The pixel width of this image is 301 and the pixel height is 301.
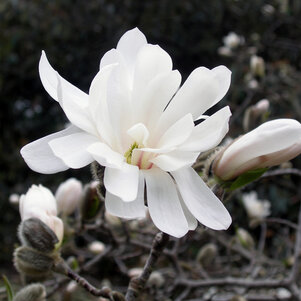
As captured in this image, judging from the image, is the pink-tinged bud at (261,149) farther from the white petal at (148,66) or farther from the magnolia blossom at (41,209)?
the magnolia blossom at (41,209)

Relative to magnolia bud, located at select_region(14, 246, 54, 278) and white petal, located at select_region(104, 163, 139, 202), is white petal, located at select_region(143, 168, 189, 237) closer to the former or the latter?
white petal, located at select_region(104, 163, 139, 202)

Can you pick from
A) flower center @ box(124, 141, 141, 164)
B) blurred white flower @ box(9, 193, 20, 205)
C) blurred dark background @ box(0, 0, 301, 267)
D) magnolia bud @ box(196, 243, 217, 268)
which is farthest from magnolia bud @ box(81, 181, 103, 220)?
blurred dark background @ box(0, 0, 301, 267)

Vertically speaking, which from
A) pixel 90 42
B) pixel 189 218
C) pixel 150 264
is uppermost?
Answer: pixel 189 218

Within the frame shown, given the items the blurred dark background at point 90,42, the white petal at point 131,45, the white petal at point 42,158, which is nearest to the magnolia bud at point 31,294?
the white petal at point 42,158

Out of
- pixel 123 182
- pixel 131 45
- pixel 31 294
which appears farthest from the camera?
pixel 31 294

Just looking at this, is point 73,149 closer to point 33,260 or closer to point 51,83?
point 51,83

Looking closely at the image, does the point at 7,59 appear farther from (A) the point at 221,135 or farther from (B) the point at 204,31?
(A) the point at 221,135

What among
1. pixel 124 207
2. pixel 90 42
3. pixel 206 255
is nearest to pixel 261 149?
pixel 124 207
